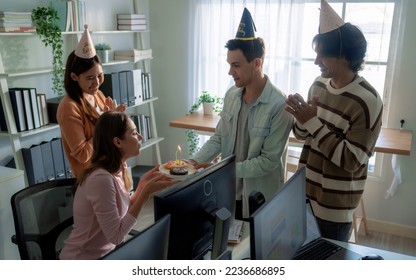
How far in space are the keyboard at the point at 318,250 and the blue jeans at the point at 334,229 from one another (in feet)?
0.45

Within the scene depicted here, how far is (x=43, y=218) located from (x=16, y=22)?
1.59 m

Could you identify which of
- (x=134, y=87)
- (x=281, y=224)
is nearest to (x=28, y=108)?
(x=134, y=87)

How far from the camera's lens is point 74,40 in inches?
129

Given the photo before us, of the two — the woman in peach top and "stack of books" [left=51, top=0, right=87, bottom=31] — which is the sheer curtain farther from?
the woman in peach top

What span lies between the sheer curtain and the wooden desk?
453 millimetres

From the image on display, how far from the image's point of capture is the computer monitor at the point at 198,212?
1175 millimetres

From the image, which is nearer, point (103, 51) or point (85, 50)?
point (85, 50)

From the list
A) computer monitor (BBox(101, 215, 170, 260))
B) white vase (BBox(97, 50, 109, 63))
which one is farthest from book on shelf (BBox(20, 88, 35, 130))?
computer monitor (BBox(101, 215, 170, 260))

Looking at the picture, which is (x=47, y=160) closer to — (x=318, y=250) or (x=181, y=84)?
(x=181, y=84)

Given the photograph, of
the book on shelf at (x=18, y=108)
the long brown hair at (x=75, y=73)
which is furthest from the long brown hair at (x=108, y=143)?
the book on shelf at (x=18, y=108)

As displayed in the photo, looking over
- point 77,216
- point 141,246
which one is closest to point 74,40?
point 77,216

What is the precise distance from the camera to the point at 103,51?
352cm

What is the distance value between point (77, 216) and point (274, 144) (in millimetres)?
916

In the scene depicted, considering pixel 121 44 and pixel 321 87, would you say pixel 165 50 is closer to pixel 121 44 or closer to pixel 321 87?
pixel 121 44
